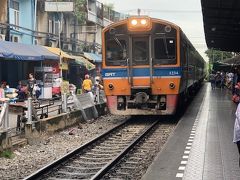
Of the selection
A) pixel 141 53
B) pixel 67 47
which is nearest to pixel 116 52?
pixel 141 53

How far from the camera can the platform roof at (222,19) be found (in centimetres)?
2181

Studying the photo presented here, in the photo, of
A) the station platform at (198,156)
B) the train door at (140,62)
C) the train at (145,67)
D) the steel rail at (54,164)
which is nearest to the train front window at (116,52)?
the train at (145,67)

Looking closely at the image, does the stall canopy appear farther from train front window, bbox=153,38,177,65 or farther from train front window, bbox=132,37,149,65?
train front window, bbox=153,38,177,65

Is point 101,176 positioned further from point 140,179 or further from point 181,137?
point 181,137

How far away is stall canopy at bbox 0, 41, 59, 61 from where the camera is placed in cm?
2181

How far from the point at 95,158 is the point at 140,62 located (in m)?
6.05

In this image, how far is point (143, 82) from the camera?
1620 cm

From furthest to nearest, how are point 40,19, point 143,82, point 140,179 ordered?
point 40,19 → point 143,82 → point 140,179

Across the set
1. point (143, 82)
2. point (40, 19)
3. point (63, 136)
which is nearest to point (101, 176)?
point (63, 136)

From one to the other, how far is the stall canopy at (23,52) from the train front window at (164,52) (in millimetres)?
7440

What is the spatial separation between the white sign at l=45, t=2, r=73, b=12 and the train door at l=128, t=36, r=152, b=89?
42.0ft

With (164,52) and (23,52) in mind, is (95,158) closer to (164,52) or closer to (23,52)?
(164,52)

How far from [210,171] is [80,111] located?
911 centimetres

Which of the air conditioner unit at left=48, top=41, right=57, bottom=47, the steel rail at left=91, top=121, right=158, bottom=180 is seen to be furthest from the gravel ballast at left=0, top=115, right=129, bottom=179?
the air conditioner unit at left=48, top=41, right=57, bottom=47
